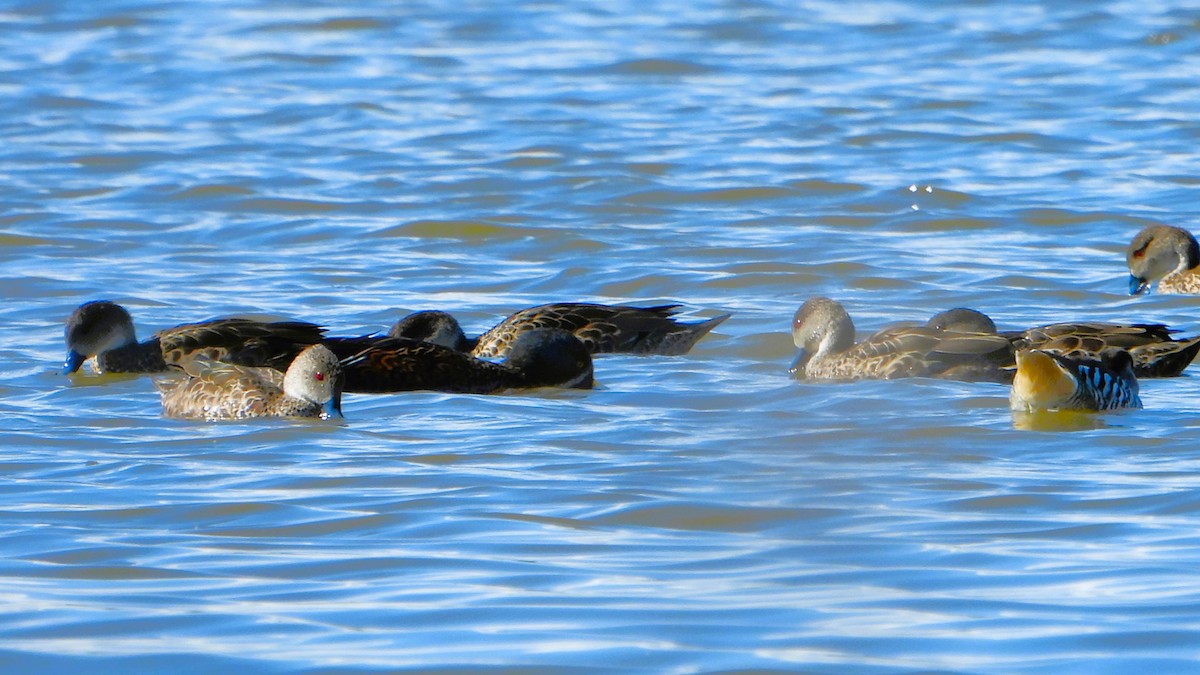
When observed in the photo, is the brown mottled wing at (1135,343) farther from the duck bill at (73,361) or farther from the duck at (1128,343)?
the duck bill at (73,361)

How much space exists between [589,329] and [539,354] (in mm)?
935

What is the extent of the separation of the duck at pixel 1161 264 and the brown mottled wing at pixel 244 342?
505cm

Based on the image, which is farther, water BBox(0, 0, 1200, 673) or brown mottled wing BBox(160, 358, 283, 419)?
brown mottled wing BBox(160, 358, 283, 419)

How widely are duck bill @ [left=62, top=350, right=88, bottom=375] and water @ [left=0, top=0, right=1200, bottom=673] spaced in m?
0.10

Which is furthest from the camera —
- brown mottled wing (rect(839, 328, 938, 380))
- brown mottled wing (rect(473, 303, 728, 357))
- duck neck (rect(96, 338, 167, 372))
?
brown mottled wing (rect(473, 303, 728, 357))

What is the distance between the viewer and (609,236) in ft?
48.3

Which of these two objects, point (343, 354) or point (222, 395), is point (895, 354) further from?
point (222, 395)

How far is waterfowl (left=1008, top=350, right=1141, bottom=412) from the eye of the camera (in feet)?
28.2

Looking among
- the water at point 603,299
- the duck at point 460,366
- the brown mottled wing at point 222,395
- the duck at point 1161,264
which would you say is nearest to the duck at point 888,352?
the water at point 603,299

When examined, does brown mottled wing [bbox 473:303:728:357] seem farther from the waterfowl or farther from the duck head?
the waterfowl

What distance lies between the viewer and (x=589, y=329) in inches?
429

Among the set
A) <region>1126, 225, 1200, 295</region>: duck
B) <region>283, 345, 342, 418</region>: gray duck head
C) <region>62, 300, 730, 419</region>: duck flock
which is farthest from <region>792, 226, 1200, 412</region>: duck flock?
<region>1126, 225, 1200, 295</region>: duck

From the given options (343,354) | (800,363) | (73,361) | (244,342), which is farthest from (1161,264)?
(73,361)

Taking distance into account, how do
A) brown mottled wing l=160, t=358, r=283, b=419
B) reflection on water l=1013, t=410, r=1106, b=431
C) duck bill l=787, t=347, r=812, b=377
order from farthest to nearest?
duck bill l=787, t=347, r=812, b=377 < brown mottled wing l=160, t=358, r=283, b=419 < reflection on water l=1013, t=410, r=1106, b=431
